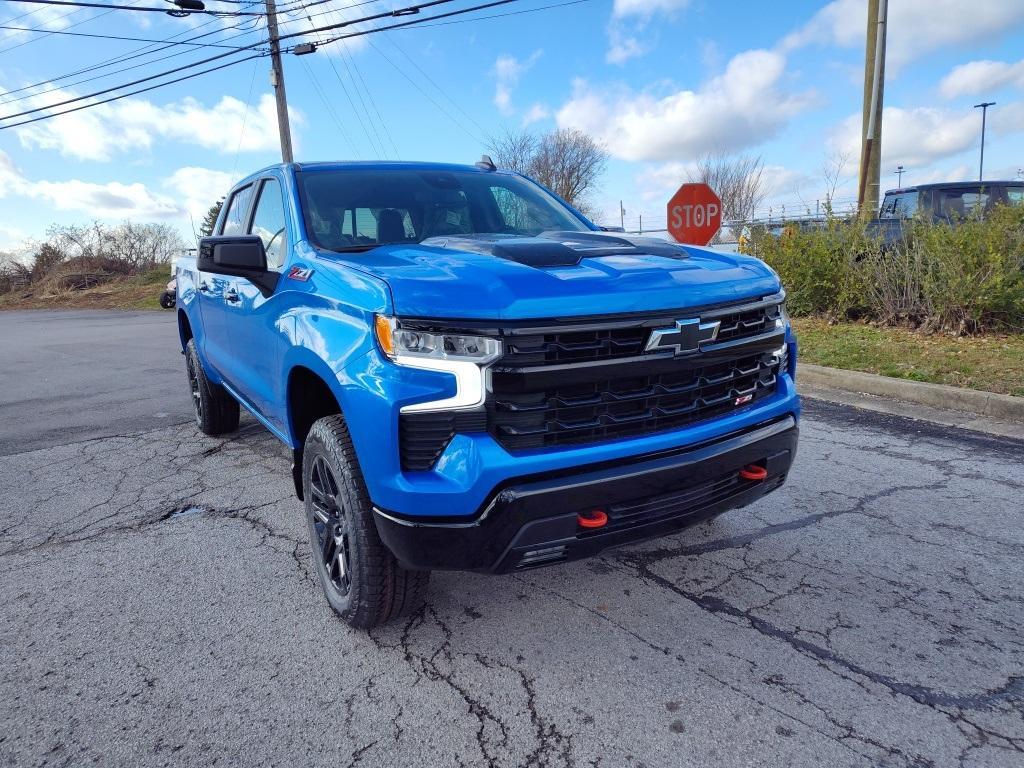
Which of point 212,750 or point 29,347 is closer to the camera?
point 212,750

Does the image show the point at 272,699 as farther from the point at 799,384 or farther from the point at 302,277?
the point at 799,384

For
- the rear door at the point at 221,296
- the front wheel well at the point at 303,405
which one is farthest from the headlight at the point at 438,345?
the rear door at the point at 221,296

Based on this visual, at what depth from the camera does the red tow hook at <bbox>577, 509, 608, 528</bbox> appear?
7.50ft

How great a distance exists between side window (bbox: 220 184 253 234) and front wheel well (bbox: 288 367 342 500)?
5.89 ft

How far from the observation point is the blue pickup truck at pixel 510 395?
7.18 ft

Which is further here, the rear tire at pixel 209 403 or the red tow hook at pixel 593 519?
the rear tire at pixel 209 403

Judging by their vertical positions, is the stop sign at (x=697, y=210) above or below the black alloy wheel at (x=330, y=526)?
above

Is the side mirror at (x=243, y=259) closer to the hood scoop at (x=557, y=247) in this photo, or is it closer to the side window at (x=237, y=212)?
the hood scoop at (x=557, y=247)

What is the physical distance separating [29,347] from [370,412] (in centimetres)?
1399

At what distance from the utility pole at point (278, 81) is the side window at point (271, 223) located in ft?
59.5

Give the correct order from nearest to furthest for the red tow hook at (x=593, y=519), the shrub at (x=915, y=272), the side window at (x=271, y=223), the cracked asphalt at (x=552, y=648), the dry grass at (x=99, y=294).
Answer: the cracked asphalt at (x=552, y=648), the red tow hook at (x=593, y=519), the side window at (x=271, y=223), the shrub at (x=915, y=272), the dry grass at (x=99, y=294)

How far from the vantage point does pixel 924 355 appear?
285 inches

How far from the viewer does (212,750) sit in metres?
2.12

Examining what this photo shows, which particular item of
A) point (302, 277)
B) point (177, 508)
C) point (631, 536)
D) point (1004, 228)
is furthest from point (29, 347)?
point (1004, 228)
